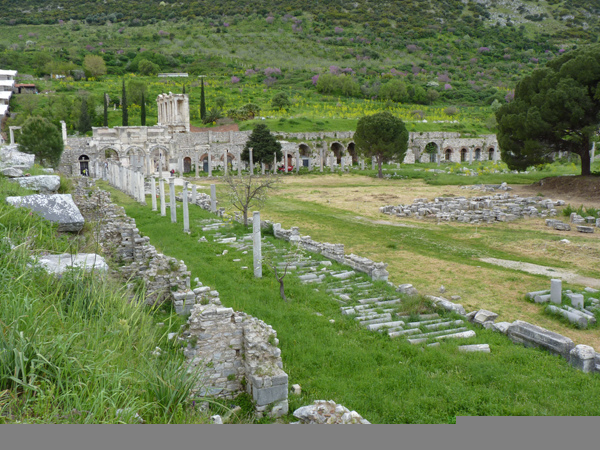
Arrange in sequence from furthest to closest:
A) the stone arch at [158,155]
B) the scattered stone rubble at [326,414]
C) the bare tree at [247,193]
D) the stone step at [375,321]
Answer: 1. the stone arch at [158,155]
2. the bare tree at [247,193]
3. the stone step at [375,321]
4. the scattered stone rubble at [326,414]

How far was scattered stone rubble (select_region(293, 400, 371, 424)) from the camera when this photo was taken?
18.9 feet

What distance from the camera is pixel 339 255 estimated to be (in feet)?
49.3

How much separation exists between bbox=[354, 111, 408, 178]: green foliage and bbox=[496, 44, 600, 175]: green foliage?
1112cm

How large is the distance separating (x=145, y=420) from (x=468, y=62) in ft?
401

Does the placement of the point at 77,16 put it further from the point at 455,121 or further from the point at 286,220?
the point at 286,220

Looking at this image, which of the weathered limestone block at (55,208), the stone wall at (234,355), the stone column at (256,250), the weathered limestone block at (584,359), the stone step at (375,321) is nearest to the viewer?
the stone wall at (234,355)

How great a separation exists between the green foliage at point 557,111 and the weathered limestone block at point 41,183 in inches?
1145

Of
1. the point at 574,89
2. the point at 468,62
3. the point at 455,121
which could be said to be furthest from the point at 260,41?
the point at 574,89

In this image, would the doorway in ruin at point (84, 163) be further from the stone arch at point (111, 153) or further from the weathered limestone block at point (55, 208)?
the weathered limestone block at point (55, 208)

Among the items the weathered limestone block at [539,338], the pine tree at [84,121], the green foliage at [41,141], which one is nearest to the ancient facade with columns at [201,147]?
the green foliage at [41,141]

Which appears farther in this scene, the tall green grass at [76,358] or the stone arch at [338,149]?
the stone arch at [338,149]

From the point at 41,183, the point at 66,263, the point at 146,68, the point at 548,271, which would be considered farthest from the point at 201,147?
the point at 66,263

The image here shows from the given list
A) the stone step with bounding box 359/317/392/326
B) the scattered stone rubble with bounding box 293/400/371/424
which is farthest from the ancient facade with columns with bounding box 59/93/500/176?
the scattered stone rubble with bounding box 293/400/371/424

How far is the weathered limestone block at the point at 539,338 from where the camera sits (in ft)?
28.0
